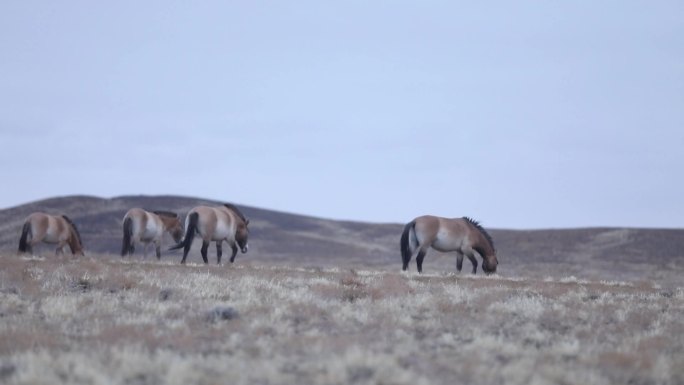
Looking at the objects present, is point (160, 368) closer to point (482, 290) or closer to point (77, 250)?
point (482, 290)

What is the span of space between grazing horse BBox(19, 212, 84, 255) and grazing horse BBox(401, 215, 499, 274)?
1179 cm

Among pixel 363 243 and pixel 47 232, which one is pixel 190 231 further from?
pixel 363 243

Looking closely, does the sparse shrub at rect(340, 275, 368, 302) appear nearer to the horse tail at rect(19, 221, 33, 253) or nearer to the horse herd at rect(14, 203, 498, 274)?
the horse herd at rect(14, 203, 498, 274)

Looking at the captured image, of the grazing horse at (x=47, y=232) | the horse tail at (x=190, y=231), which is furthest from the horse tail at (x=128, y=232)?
the horse tail at (x=190, y=231)

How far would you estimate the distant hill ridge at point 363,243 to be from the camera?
2047 inches

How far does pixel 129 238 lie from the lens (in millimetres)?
28156

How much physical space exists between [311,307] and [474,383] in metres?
5.55

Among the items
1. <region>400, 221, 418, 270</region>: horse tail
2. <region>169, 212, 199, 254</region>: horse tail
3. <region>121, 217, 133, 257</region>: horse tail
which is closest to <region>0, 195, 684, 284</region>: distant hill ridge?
<region>400, 221, 418, 270</region>: horse tail

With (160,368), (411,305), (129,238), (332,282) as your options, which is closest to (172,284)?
(332,282)

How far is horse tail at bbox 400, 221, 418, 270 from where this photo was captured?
26.3 metres

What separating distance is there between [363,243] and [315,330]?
58580 mm

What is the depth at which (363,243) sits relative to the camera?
233ft

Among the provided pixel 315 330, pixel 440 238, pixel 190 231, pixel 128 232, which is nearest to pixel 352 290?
pixel 315 330

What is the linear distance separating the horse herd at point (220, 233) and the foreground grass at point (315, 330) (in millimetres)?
6338
